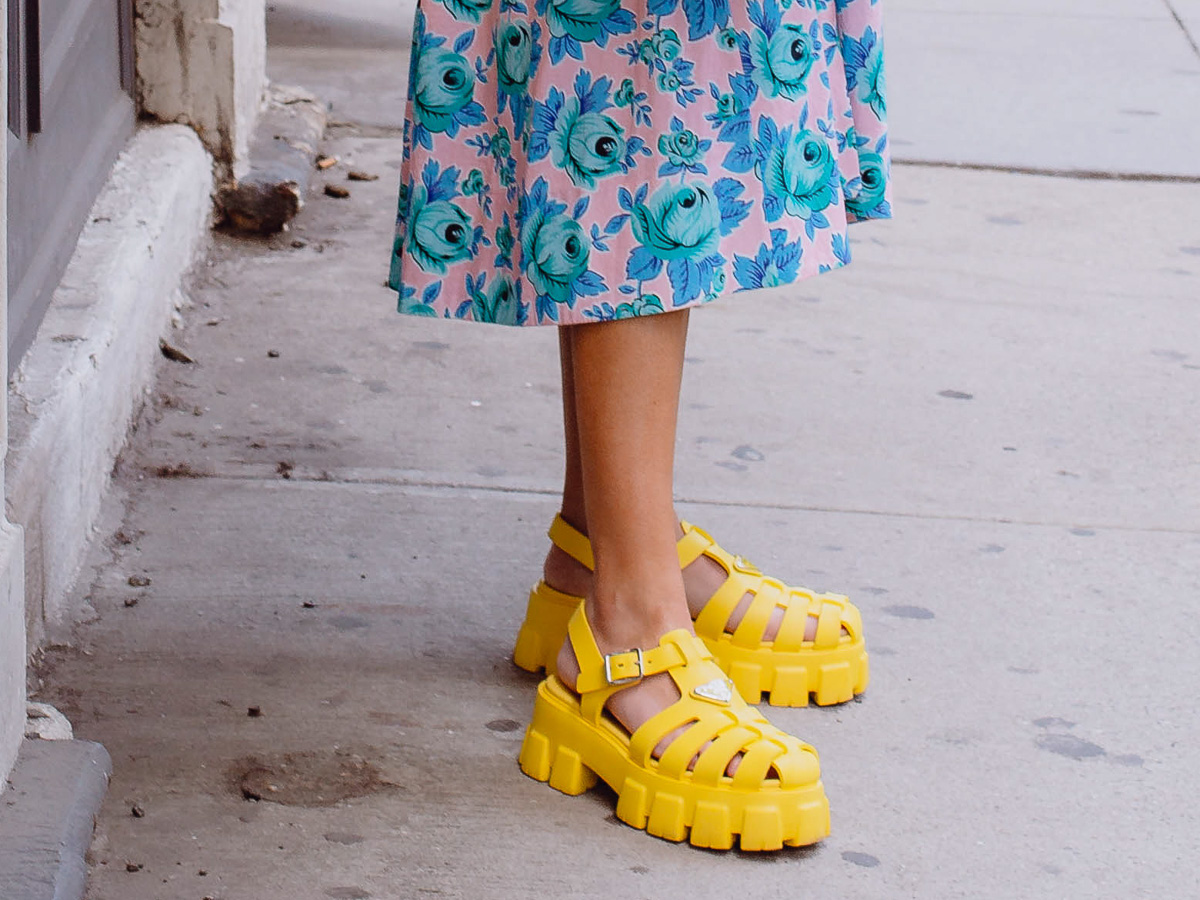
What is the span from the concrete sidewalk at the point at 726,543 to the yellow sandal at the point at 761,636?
0.04 m

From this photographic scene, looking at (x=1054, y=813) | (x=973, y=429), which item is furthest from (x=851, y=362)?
(x=1054, y=813)

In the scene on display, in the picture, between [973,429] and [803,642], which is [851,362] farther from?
[803,642]

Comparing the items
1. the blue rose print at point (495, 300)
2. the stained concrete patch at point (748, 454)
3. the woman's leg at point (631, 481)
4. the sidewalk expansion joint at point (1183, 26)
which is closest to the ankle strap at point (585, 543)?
the woman's leg at point (631, 481)

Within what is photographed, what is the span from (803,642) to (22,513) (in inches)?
36.3

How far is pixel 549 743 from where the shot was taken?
1.78 metres

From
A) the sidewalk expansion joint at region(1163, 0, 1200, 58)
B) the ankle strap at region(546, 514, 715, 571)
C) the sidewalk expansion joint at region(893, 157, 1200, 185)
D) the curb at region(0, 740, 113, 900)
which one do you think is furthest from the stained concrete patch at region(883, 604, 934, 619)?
the sidewalk expansion joint at region(1163, 0, 1200, 58)

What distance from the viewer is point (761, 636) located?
194cm

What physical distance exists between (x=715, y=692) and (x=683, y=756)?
0.29 ft

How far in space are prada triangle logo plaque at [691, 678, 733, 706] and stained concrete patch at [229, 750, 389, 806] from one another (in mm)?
351

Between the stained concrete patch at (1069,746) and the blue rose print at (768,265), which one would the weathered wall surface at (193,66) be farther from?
the stained concrete patch at (1069,746)

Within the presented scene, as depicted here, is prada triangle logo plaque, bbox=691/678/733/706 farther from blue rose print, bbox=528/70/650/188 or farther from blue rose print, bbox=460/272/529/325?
blue rose print, bbox=528/70/650/188

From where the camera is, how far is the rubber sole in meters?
1.94

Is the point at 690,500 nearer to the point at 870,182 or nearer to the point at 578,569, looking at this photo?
the point at 578,569

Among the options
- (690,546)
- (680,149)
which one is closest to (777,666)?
(690,546)
